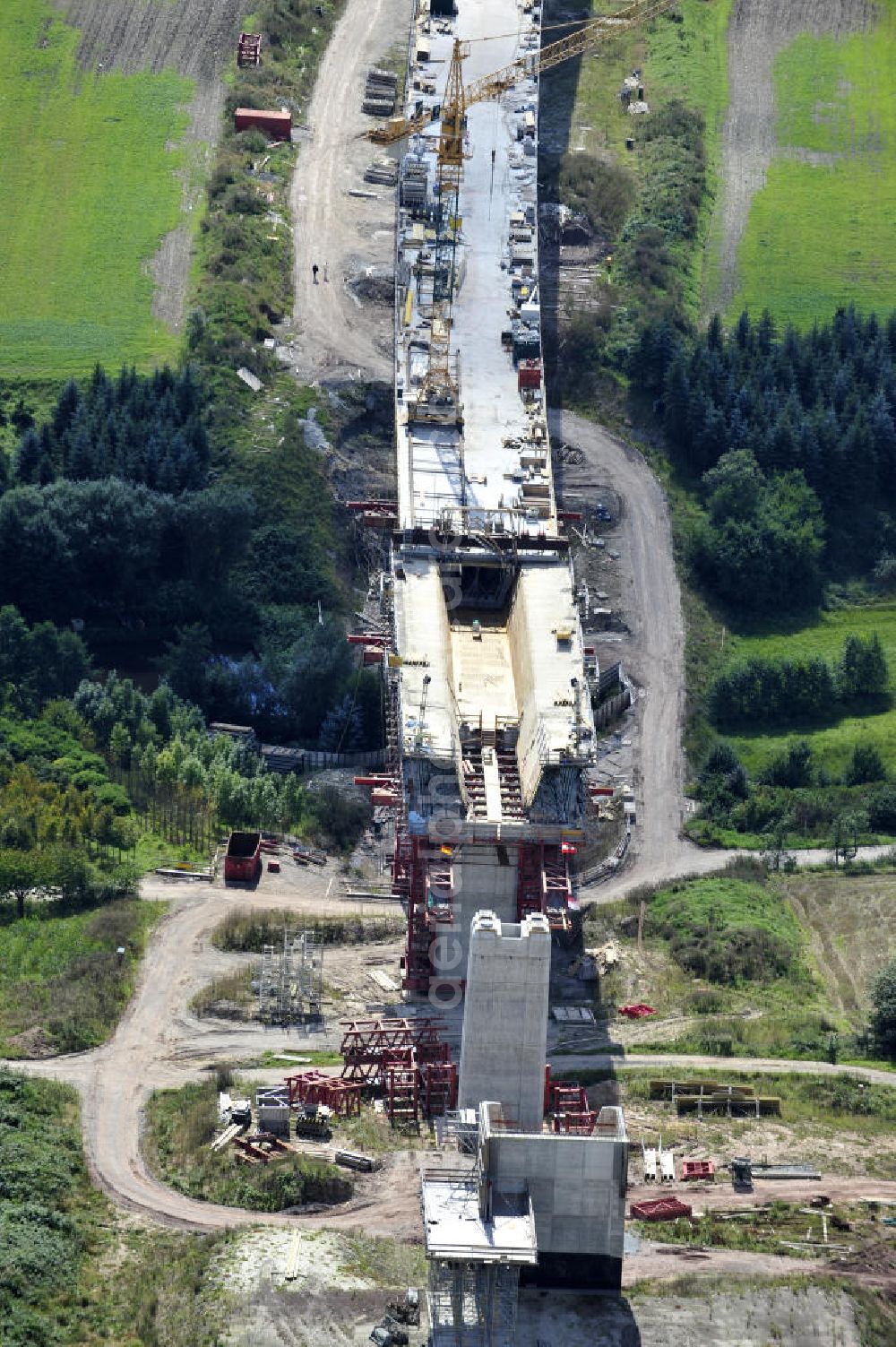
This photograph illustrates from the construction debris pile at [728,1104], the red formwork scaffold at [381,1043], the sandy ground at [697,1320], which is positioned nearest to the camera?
the sandy ground at [697,1320]

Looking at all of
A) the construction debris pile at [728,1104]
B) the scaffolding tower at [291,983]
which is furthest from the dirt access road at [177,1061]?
the construction debris pile at [728,1104]

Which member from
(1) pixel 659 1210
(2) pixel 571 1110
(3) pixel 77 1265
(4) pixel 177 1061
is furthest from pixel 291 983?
(3) pixel 77 1265

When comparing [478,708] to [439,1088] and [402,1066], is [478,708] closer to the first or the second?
[402,1066]

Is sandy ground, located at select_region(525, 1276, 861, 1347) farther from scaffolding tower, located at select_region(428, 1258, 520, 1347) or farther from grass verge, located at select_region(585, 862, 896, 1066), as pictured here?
grass verge, located at select_region(585, 862, 896, 1066)

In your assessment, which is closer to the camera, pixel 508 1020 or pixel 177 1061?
pixel 508 1020

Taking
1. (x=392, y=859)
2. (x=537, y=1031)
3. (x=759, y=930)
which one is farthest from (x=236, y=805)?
(x=537, y=1031)

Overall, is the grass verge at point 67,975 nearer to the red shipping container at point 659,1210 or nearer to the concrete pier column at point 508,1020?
the concrete pier column at point 508,1020
